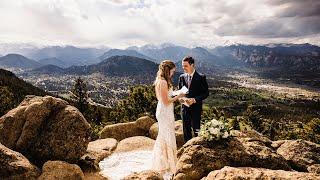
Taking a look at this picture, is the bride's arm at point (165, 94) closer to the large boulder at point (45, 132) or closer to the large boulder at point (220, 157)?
the large boulder at point (220, 157)

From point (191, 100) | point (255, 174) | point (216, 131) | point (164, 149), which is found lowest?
point (164, 149)

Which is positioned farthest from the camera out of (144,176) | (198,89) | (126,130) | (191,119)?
(126,130)

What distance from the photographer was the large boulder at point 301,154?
13713 mm

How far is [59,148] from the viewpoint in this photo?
18250mm

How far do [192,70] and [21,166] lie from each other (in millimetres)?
9176

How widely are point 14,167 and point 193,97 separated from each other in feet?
29.7

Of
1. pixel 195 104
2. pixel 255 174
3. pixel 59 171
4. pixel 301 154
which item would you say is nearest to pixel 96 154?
pixel 59 171

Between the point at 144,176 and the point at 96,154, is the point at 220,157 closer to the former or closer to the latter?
the point at 144,176

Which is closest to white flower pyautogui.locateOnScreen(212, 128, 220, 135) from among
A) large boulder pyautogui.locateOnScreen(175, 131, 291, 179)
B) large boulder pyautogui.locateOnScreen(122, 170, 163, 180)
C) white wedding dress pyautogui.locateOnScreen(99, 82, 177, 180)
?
large boulder pyautogui.locateOnScreen(175, 131, 291, 179)

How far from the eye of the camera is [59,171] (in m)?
16.2

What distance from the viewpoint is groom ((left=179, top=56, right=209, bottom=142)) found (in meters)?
17.0

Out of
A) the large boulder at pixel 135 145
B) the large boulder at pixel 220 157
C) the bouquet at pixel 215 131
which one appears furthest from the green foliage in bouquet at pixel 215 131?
the large boulder at pixel 135 145

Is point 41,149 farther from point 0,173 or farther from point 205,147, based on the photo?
point 205,147

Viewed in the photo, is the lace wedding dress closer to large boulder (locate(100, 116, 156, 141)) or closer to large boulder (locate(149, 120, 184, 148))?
large boulder (locate(149, 120, 184, 148))
